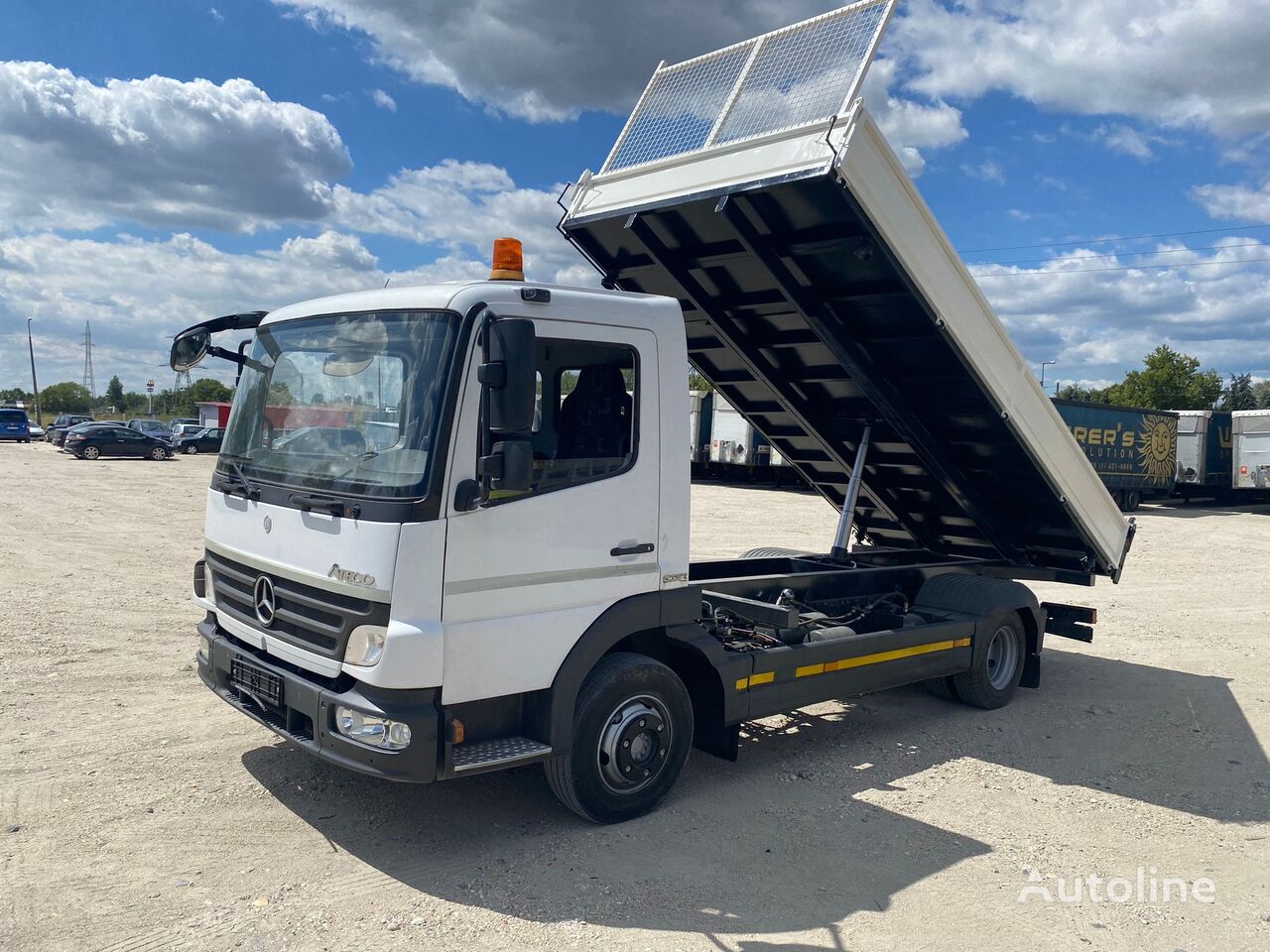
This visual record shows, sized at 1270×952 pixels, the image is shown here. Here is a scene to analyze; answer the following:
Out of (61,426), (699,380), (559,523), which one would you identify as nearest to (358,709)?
(559,523)

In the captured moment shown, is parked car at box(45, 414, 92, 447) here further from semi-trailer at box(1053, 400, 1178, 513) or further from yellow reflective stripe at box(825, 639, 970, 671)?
yellow reflective stripe at box(825, 639, 970, 671)

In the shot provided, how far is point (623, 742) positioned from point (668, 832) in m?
0.52

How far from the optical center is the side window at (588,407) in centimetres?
473

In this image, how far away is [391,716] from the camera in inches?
156

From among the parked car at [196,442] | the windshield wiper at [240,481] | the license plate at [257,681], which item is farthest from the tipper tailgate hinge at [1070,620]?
the parked car at [196,442]

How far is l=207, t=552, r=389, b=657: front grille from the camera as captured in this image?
4.09m

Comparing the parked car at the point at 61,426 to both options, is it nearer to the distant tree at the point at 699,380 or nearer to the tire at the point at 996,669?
the distant tree at the point at 699,380

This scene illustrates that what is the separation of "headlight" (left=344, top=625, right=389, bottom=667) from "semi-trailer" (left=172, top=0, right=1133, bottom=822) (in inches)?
0.5

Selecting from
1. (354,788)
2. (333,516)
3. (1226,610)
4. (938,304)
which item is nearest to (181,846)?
(354,788)

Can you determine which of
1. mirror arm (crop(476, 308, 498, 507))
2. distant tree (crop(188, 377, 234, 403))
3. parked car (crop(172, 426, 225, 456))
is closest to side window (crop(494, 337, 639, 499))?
mirror arm (crop(476, 308, 498, 507))

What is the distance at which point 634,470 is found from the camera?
4.79 meters

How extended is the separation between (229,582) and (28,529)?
12574 mm

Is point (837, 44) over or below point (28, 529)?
over

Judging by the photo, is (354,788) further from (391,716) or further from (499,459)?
(499,459)
